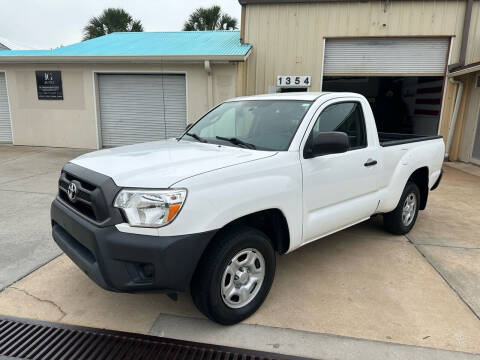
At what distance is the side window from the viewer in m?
3.44

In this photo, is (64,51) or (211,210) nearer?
(211,210)

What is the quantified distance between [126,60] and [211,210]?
9.46m

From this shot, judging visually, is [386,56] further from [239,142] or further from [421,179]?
[239,142]

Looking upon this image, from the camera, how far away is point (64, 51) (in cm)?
1187

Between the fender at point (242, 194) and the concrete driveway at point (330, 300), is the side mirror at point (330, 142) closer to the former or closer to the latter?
the fender at point (242, 194)

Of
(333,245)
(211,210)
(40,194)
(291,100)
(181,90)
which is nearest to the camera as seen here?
(211,210)

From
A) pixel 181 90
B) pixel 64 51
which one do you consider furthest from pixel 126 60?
pixel 64 51

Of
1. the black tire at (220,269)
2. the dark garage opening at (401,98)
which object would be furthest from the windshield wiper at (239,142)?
the dark garage opening at (401,98)

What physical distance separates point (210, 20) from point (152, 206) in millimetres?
21373

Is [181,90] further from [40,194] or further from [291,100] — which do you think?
[291,100]

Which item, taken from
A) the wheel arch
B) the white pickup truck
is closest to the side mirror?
the white pickup truck

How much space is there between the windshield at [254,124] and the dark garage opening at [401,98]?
10370 millimetres

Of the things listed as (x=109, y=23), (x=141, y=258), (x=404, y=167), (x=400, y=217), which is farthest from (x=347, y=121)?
(x=109, y=23)

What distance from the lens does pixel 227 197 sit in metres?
2.45
